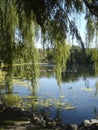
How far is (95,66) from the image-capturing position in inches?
266

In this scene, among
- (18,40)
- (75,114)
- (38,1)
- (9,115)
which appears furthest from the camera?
(75,114)

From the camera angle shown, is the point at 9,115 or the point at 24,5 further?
the point at 9,115

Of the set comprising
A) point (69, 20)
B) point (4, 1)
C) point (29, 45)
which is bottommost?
point (29, 45)

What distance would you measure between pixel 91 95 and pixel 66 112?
6359mm

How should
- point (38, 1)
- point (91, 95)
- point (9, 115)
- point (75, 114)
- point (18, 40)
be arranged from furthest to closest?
point (91, 95)
point (75, 114)
point (9, 115)
point (18, 40)
point (38, 1)

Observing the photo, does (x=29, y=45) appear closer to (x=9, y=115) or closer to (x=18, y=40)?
(x=18, y=40)

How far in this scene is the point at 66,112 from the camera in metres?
15.4

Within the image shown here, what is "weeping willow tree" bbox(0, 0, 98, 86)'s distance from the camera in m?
5.55

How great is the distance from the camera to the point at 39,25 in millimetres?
6117

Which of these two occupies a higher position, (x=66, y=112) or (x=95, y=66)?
(x=95, y=66)

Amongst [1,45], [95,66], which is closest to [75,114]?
[95,66]

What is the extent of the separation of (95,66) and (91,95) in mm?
14886

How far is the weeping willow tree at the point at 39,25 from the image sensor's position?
18.2 feet

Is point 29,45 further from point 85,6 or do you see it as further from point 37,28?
point 85,6
